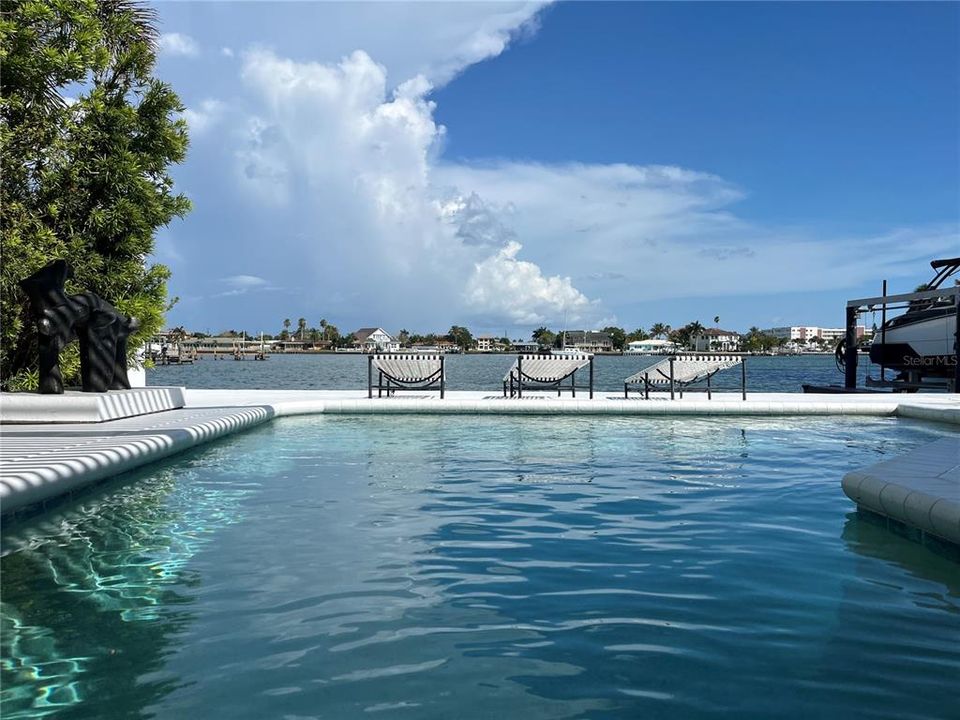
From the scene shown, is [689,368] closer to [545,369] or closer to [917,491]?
[545,369]

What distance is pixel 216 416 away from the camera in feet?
32.5

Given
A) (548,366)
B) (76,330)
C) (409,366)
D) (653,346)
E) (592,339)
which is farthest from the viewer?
(592,339)

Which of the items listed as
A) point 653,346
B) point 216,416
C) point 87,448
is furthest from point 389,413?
point 653,346

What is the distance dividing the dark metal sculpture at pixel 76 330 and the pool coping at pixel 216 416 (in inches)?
38.2

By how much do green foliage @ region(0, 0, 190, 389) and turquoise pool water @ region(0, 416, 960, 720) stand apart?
6605mm

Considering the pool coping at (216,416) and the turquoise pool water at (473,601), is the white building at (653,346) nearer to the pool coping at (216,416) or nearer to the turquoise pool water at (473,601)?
the pool coping at (216,416)

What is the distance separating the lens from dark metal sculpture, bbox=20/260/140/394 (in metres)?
8.95

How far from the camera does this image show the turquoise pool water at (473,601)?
2705 mm

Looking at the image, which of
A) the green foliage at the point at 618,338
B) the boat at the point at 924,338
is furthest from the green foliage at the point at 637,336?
the boat at the point at 924,338

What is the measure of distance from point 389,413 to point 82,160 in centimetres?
679

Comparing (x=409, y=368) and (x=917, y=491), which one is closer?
(x=917, y=491)

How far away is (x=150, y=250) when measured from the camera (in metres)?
13.4

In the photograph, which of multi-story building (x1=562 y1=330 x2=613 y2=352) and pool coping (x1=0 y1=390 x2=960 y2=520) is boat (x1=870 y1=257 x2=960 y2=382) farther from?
multi-story building (x1=562 y1=330 x2=613 y2=352)

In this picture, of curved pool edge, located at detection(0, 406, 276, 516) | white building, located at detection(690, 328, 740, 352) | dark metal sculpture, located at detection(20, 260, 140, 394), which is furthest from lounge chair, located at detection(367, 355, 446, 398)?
white building, located at detection(690, 328, 740, 352)
